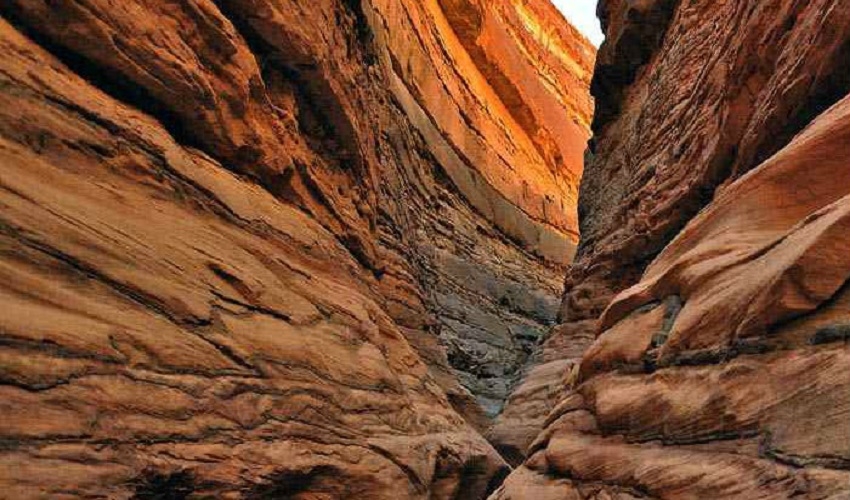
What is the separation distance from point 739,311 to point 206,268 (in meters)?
4.24

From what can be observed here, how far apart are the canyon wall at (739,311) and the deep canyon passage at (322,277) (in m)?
0.02

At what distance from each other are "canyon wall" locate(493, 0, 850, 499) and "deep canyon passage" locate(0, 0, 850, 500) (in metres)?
0.02

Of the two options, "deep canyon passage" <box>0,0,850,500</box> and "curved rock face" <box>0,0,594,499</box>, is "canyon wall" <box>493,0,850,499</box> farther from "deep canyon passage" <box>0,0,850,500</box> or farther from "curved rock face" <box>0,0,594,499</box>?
"curved rock face" <box>0,0,594,499</box>

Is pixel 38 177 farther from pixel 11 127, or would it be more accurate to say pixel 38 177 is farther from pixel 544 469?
pixel 544 469

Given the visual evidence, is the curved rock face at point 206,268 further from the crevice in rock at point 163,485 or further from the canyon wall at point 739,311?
the canyon wall at point 739,311

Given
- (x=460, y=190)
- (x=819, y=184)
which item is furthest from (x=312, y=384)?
(x=460, y=190)

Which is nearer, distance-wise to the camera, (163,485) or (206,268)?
(163,485)

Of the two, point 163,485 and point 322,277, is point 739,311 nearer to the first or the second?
point 163,485

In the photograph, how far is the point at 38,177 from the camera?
154 inches

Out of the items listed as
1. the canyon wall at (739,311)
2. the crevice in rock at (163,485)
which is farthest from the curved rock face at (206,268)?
the canyon wall at (739,311)

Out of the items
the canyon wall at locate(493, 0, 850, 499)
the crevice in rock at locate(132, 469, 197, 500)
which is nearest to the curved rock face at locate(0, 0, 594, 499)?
the crevice in rock at locate(132, 469, 197, 500)

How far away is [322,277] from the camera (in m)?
6.83

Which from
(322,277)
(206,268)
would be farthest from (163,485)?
(322,277)

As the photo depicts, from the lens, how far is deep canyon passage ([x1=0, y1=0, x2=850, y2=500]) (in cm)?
316
